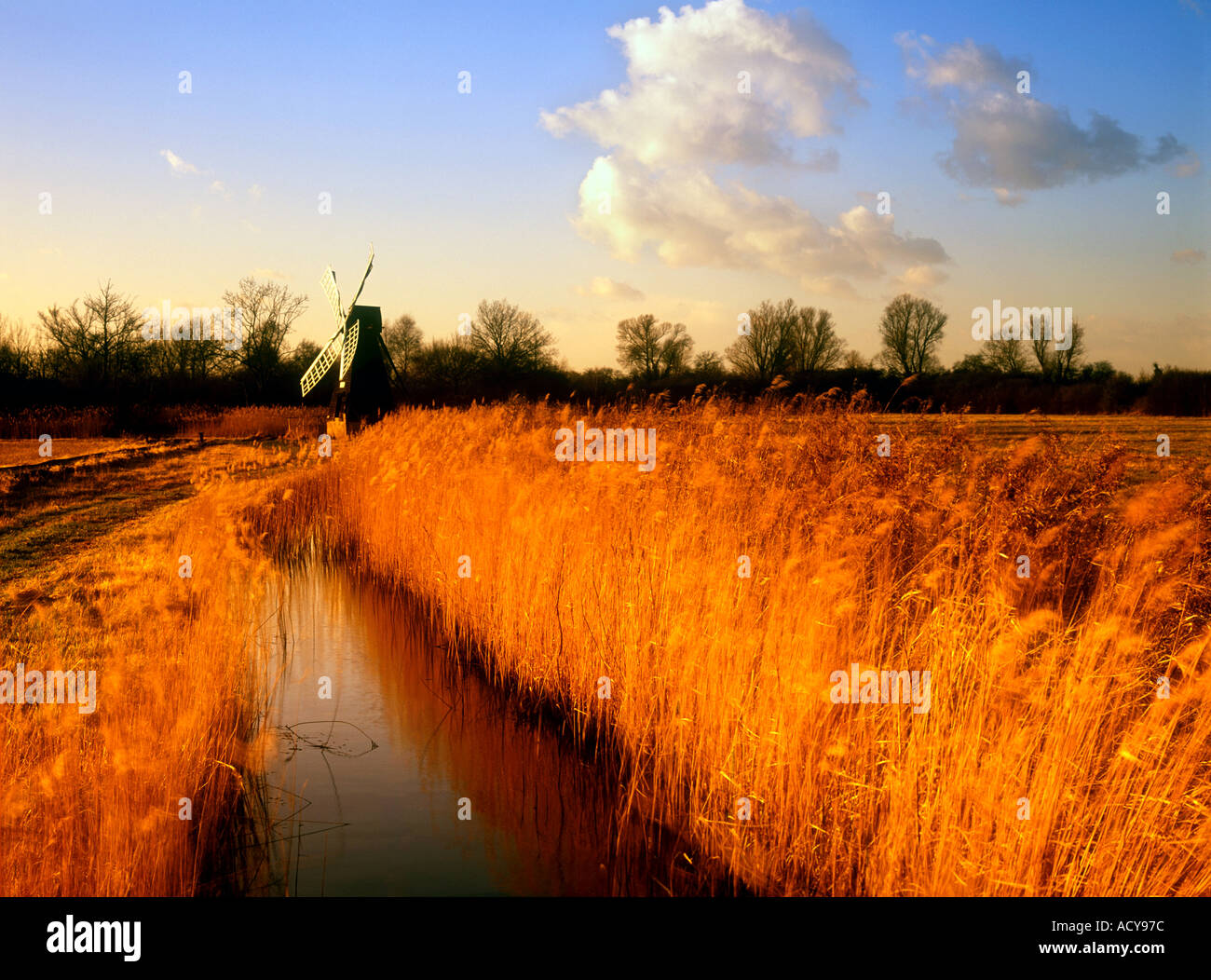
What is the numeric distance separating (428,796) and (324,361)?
26032mm

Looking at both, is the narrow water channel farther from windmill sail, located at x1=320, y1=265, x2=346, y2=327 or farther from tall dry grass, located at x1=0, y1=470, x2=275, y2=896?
windmill sail, located at x1=320, y1=265, x2=346, y2=327

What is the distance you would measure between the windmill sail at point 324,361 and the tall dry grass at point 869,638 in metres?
20.2

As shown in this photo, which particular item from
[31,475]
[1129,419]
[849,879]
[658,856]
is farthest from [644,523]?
[1129,419]

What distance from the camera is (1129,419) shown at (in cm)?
2541

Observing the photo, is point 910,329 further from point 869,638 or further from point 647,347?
point 869,638

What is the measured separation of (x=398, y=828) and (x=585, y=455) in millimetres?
4671

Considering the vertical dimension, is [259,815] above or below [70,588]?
below

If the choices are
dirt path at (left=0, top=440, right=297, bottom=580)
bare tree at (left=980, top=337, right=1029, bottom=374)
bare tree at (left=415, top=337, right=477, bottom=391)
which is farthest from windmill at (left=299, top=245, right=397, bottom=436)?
bare tree at (left=980, top=337, right=1029, bottom=374)

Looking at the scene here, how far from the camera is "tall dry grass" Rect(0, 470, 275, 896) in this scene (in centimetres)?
317

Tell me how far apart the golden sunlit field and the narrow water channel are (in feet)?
0.75

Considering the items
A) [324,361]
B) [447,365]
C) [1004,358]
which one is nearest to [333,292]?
[324,361]

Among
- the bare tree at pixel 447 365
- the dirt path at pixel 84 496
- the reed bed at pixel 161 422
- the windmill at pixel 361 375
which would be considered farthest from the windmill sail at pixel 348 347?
the bare tree at pixel 447 365

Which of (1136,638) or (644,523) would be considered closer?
(1136,638)
